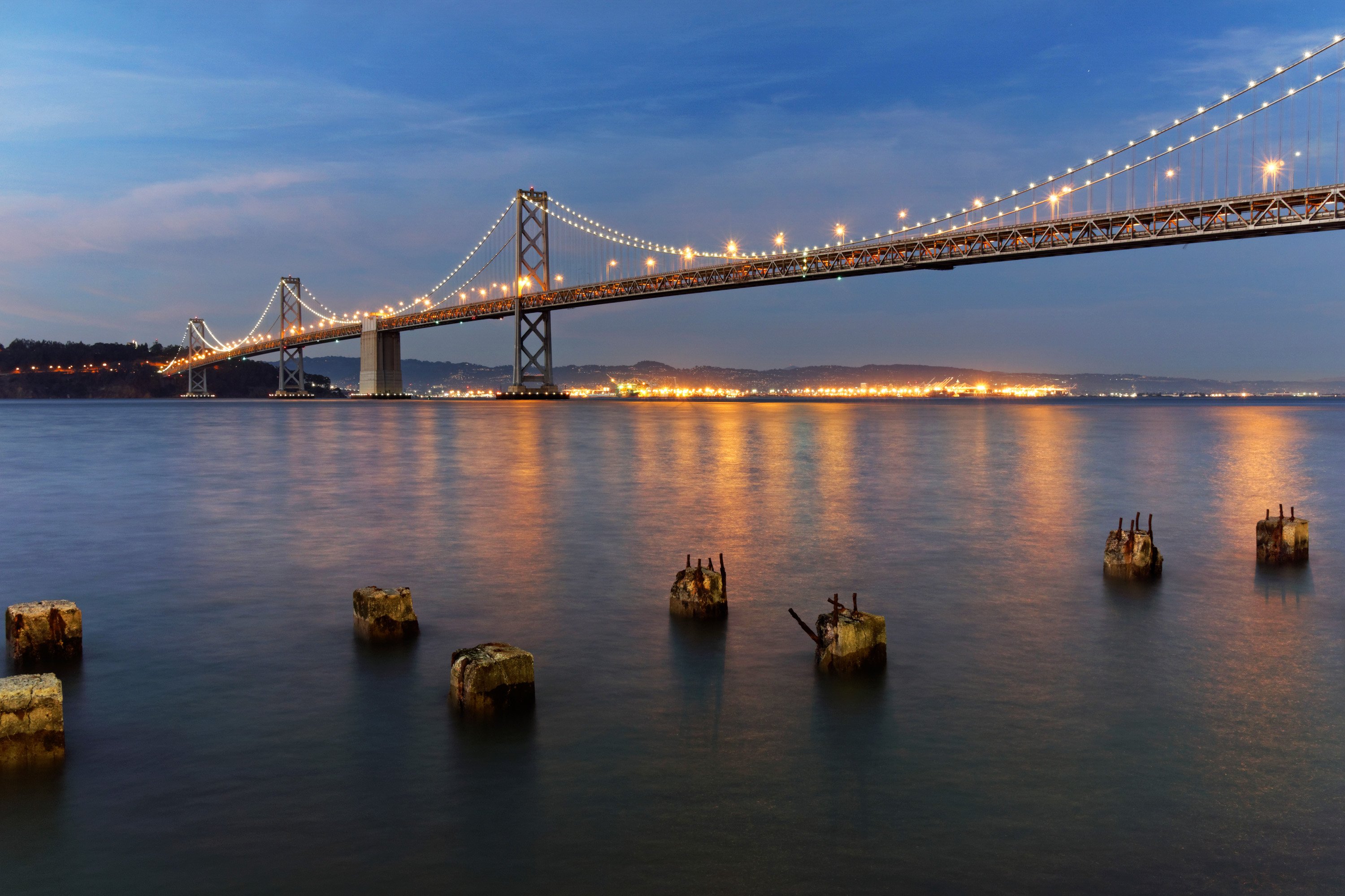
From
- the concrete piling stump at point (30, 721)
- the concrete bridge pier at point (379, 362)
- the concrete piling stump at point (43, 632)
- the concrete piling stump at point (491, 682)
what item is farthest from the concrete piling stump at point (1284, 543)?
the concrete bridge pier at point (379, 362)

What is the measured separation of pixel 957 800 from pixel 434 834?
87.7 inches

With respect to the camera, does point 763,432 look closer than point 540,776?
No

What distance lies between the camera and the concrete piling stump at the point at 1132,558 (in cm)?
925

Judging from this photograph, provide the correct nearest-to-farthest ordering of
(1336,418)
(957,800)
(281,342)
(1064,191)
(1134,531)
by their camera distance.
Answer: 1. (957,800)
2. (1134,531)
3. (1064,191)
4. (1336,418)
5. (281,342)

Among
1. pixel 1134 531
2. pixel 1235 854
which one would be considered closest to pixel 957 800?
pixel 1235 854

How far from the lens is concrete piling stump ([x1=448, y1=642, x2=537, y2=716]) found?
5160 mm

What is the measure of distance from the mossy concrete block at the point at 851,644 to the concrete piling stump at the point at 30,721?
4128 mm

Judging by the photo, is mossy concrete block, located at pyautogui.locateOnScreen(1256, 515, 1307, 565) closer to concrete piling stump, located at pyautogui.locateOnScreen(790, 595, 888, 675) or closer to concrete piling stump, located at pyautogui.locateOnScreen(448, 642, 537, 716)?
concrete piling stump, located at pyautogui.locateOnScreen(790, 595, 888, 675)

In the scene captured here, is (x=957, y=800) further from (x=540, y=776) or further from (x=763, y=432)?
(x=763, y=432)

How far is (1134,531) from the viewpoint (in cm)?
967

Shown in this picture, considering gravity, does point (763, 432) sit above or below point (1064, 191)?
below

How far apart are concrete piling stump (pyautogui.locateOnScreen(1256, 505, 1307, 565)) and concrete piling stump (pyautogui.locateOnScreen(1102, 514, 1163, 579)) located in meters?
1.47

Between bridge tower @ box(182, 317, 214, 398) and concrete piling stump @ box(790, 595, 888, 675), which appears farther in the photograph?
bridge tower @ box(182, 317, 214, 398)

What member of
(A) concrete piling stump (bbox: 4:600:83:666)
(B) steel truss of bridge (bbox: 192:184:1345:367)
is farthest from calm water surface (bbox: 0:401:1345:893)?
(B) steel truss of bridge (bbox: 192:184:1345:367)
